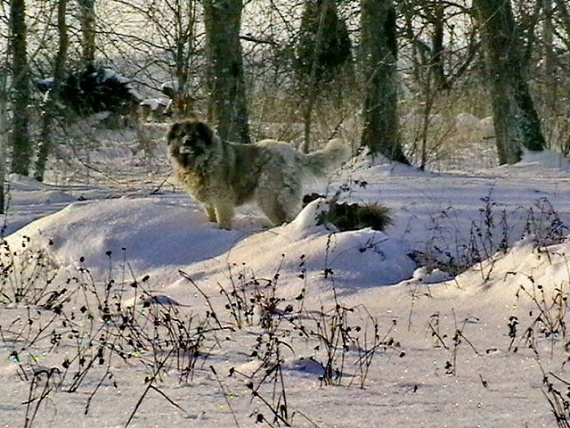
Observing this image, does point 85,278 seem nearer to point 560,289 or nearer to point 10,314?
point 10,314

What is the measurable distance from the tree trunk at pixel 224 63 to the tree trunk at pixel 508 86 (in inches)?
197

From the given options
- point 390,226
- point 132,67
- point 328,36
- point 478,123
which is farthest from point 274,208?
point 478,123

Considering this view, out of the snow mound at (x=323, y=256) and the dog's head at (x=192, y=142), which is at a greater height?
the dog's head at (x=192, y=142)

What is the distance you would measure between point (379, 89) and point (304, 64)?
8.00 metres

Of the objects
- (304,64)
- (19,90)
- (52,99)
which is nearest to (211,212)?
(19,90)

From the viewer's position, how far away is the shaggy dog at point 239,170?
10570mm

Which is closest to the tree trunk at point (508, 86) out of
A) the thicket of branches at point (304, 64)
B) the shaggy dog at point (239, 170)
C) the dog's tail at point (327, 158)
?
the thicket of branches at point (304, 64)

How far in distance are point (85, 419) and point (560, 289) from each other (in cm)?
382

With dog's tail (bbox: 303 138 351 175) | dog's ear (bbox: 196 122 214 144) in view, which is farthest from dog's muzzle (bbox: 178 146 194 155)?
dog's tail (bbox: 303 138 351 175)

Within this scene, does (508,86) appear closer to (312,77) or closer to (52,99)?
(312,77)

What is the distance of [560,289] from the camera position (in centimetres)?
651

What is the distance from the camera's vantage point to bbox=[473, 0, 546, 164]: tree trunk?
1658 cm

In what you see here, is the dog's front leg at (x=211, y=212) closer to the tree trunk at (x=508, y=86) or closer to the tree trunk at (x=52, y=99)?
the tree trunk at (x=52, y=99)

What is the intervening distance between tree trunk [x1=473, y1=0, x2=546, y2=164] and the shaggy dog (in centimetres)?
688
